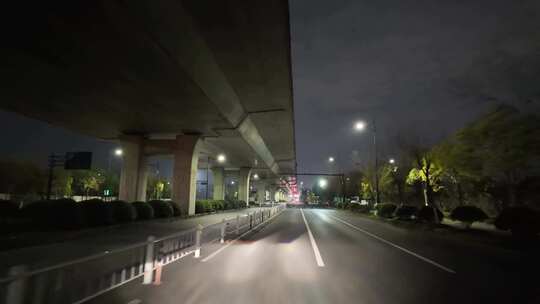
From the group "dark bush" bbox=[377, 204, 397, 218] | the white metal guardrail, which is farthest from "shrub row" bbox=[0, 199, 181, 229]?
"dark bush" bbox=[377, 204, 397, 218]

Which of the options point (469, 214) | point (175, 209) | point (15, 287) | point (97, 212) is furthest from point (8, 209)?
point (469, 214)

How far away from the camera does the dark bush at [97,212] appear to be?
1528cm

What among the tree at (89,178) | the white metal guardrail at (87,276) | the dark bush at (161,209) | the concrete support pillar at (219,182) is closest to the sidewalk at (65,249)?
the white metal guardrail at (87,276)

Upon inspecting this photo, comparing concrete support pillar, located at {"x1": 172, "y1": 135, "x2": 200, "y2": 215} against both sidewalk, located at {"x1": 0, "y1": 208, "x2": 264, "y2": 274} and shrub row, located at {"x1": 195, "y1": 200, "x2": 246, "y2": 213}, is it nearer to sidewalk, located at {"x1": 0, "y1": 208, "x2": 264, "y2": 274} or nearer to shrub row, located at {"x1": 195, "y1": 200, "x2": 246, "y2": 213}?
shrub row, located at {"x1": 195, "y1": 200, "x2": 246, "y2": 213}

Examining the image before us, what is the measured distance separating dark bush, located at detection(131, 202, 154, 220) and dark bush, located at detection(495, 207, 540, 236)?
71.5ft

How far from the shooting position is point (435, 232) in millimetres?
17797

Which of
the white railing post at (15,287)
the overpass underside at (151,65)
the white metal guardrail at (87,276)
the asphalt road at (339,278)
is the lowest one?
the asphalt road at (339,278)

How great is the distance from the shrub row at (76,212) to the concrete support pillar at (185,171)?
5.05 meters

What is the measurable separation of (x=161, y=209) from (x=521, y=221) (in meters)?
22.8

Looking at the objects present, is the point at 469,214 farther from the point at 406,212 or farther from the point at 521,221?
the point at 406,212

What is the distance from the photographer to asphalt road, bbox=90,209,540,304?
5.65 metres

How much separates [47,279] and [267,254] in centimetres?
631

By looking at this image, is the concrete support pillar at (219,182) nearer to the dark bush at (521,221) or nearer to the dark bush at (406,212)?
the dark bush at (406,212)

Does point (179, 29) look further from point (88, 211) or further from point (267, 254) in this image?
point (88, 211)
